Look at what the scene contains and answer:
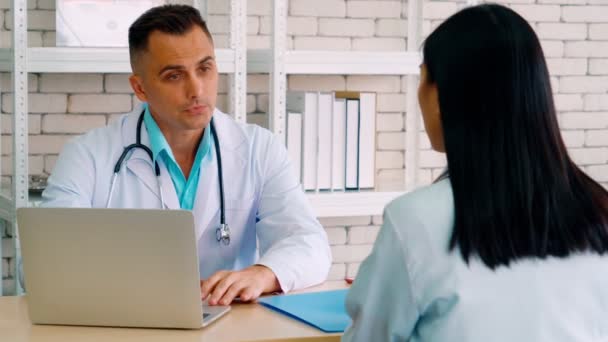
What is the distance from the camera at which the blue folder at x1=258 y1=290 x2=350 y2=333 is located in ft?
5.48

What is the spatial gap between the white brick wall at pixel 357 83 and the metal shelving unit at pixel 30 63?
25 cm

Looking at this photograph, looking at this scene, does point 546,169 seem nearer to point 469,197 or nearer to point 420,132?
point 469,197

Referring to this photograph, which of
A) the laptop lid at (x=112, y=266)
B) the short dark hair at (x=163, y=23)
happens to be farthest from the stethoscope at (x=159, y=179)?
the laptop lid at (x=112, y=266)

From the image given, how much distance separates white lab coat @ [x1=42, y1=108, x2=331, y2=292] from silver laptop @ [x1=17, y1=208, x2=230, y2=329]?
1.68 feet

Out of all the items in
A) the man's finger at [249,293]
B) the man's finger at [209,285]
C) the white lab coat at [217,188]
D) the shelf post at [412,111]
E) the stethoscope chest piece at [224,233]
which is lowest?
the man's finger at [249,293]

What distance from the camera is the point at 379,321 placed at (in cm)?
130

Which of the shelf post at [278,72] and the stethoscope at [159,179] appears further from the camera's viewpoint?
the shelf post at [278,72]

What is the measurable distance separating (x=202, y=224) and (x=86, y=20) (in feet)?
3.13

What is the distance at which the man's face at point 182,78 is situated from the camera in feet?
7.36

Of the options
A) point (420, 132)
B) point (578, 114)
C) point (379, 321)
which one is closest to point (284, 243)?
point (379, 321)

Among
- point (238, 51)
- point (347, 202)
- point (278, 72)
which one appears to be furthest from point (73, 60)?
point (347, 202)

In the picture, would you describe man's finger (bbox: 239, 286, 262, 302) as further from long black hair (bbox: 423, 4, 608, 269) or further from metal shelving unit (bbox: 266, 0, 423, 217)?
metal shelving unit (bbox: 266, 0, 423, 217)

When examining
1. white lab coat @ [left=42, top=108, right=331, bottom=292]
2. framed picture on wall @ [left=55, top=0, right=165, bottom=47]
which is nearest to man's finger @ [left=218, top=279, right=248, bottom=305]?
white lab coat @ [left=42, top=108, right=331, bottom=292]

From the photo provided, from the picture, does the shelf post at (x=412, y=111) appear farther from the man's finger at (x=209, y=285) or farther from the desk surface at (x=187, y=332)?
the desk surface at (x=187, y=332)
